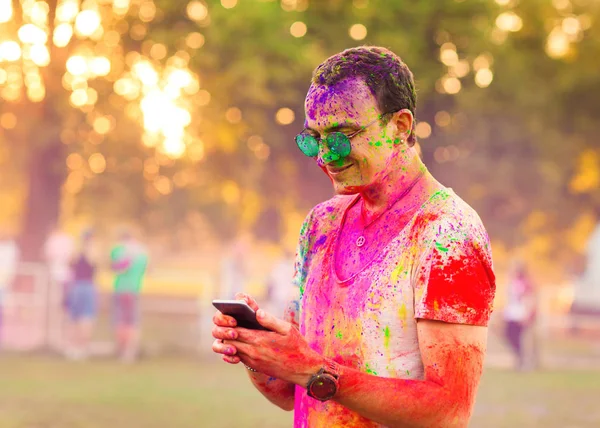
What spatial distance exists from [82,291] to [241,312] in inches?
553

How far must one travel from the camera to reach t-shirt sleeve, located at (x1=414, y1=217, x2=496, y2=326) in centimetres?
204

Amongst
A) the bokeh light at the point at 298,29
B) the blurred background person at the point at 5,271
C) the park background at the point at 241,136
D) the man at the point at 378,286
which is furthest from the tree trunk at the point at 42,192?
the man at the point at 378,286

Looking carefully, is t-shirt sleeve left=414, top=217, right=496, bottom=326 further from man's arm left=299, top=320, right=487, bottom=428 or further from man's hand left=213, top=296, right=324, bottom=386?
man's hand left=213, top=296, right=324, bottom=386

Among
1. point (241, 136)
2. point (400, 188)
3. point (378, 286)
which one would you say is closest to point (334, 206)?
point (400, 188)

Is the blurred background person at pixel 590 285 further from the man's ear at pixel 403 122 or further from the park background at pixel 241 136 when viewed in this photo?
the man's ear at pixel 403 122

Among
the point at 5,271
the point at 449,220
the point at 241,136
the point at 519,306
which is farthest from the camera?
the point at 241,136

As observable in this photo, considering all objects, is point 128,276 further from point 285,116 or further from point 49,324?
point 285,116

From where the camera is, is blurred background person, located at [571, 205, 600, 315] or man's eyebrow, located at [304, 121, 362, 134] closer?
man's eyebrow, located at [304, 121, 362, 134]

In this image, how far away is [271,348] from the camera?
200cm

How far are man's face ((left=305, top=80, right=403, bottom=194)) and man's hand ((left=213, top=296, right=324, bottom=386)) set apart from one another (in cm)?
44

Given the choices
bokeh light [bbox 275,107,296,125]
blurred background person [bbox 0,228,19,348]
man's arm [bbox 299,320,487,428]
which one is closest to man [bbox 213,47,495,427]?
man's arm [bbox 299,320,487,428]

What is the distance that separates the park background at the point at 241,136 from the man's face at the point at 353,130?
8951 mm

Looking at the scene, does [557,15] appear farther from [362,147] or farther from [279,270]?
[362,147]

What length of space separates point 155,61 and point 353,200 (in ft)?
75.3
